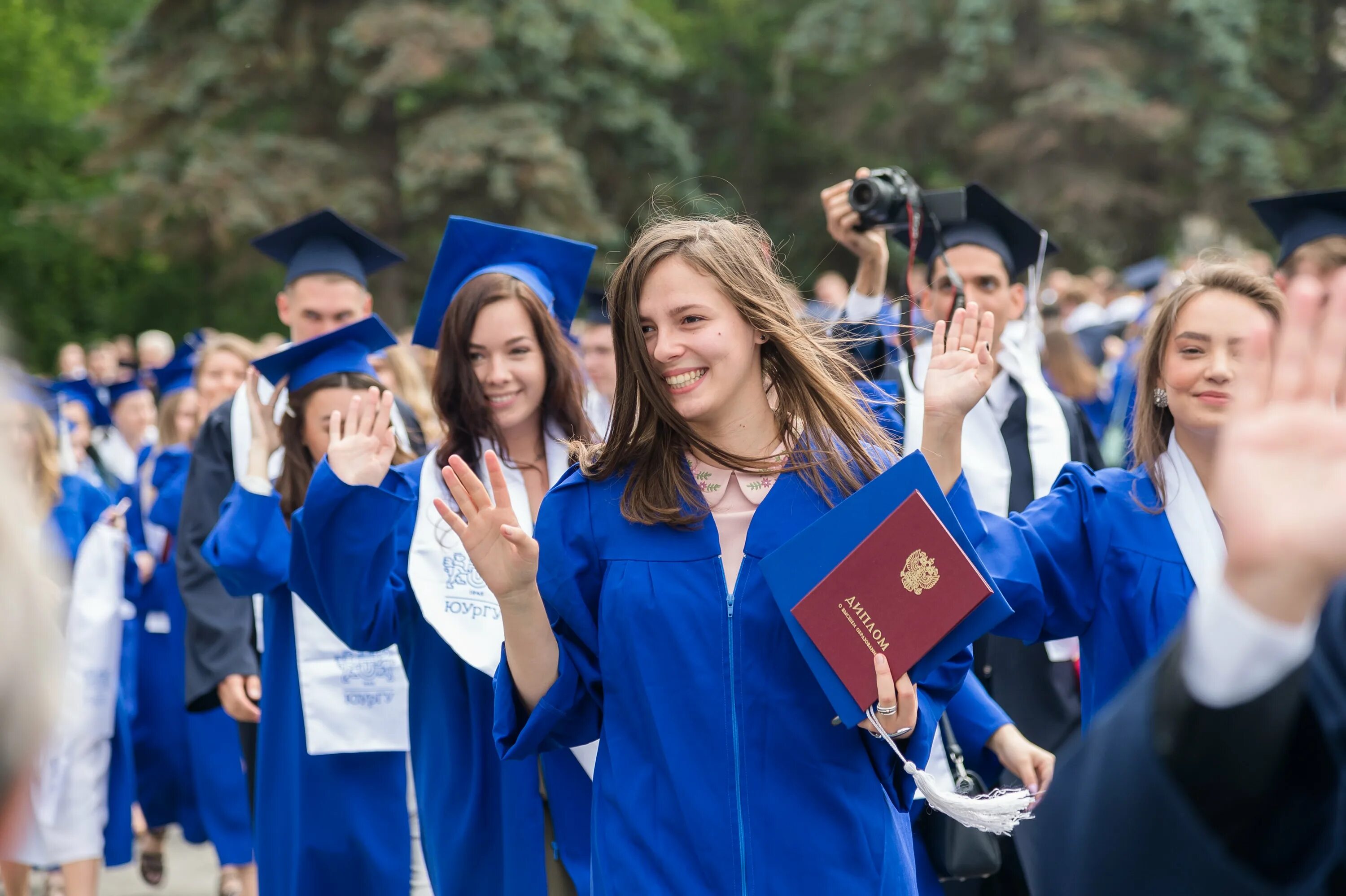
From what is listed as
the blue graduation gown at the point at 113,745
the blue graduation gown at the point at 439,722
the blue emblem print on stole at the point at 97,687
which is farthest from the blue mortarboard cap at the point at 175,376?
the blue graduation gown at the point at 439,722

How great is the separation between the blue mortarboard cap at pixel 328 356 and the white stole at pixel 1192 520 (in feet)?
8.05

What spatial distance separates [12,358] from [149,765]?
24.5 ft

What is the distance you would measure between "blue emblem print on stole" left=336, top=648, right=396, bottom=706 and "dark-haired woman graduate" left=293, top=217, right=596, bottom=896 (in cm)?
46

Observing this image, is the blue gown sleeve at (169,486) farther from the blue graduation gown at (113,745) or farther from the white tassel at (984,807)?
the white tassel at (984,807)

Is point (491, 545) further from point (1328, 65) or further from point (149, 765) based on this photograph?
point (1328, 65)

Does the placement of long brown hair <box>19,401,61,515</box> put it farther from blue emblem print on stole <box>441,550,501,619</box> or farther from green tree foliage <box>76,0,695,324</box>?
green tree foliage <box>76,0,695,324</box>

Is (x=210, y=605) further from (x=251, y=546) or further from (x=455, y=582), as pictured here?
(x=455, y=582)

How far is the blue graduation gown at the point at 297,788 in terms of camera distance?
434cm

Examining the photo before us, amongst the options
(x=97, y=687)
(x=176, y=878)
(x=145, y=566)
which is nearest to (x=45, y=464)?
(x=97, y=687)

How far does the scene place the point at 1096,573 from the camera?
3096 millimetres

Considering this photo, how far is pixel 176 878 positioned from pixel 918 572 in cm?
661

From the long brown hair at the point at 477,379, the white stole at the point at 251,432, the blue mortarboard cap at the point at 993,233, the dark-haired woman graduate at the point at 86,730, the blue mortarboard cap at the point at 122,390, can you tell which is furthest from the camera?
the blue mortarboard cap at the point at 122,390

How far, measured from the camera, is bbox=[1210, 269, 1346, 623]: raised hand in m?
1.17

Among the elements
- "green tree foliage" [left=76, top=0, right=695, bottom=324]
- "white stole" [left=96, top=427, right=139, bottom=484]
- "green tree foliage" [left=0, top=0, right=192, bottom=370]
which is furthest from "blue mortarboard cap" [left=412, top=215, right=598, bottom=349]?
"green tree foliage" [left=0, top=0, right=192, bottom=370]
